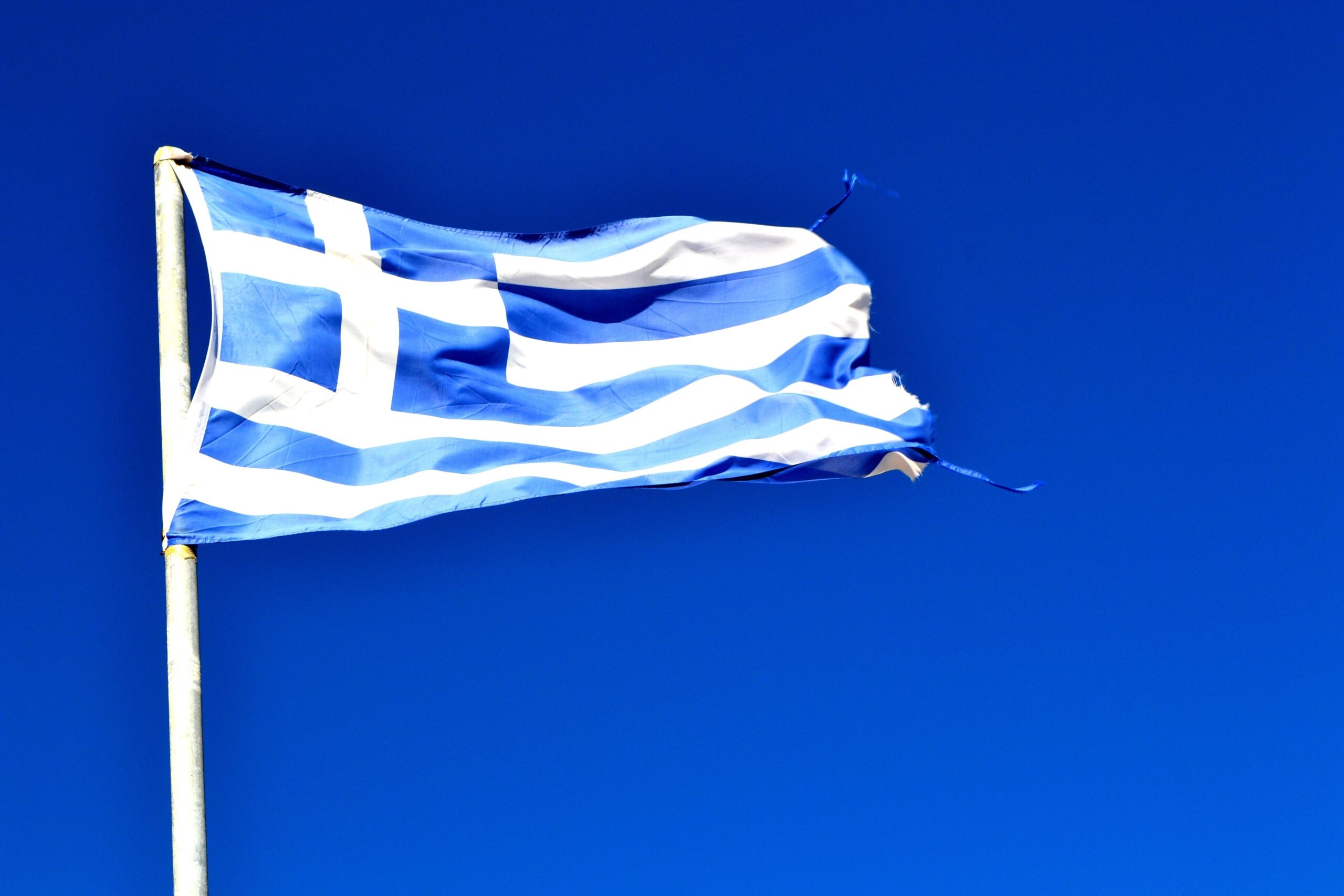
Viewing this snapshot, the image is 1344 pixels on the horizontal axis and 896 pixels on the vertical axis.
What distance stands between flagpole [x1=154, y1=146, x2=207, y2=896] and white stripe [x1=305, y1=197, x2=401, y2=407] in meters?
1.18

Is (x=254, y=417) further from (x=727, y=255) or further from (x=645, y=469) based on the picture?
(x=727, y=255)

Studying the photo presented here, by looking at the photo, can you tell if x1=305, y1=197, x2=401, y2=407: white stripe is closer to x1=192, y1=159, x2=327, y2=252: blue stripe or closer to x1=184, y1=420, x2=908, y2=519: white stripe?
x1=192, y1=159, x2=327, y2=252: blue stripe

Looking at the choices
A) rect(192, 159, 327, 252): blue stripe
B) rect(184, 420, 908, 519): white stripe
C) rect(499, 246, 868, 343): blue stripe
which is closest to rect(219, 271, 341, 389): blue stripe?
rect(192, 159, 327, 252): blue stripe

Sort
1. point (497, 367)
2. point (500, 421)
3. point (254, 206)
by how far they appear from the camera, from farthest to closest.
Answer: point (497, 367), point (500, 421), point (254, 206)

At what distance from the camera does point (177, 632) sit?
23.6ft

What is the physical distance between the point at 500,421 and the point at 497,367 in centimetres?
51

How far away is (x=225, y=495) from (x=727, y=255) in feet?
16.5

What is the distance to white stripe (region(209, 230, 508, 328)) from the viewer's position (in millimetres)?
8492

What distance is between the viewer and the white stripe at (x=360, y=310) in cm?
922

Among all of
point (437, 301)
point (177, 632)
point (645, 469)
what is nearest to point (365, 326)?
point (437, 301)

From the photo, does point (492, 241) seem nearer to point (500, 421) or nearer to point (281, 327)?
Answer: point (500, 421)

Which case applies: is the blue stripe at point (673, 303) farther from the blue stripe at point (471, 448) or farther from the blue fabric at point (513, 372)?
the blue stripe at point (471, 448)

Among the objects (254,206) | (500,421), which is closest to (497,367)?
(500,421)

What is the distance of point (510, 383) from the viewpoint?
33.6ft
